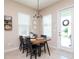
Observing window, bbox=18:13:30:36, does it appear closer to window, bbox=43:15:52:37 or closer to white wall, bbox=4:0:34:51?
white wall, bbox=4:0:34:51

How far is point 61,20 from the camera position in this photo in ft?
16.9

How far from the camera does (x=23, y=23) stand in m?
5.55

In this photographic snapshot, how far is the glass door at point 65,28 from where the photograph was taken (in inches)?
184

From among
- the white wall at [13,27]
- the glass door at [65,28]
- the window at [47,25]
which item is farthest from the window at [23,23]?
the glass door at [65,28]

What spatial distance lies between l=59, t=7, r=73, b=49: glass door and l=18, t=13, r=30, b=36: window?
7.03 ft

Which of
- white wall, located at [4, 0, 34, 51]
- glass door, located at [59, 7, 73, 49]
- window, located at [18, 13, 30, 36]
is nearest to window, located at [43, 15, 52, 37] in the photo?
glass door, located at [59, 7, 73, 49]

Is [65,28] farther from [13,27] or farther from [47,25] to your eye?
[13,27]

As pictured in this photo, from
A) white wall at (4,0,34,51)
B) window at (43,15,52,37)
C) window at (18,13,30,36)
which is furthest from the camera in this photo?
window at (43,15,52,37)

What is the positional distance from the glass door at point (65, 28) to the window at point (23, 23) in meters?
2.14

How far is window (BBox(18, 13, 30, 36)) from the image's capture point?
5379mm

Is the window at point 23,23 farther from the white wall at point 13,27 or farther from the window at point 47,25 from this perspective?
the window at point 47,25

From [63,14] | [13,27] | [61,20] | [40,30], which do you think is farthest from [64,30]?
[13,27]
